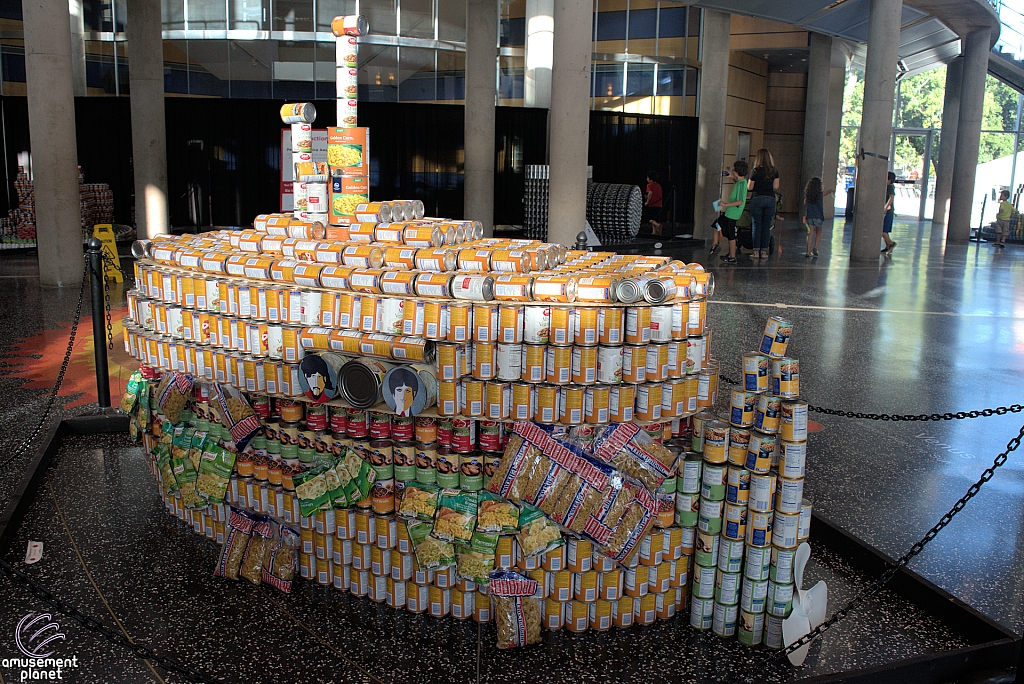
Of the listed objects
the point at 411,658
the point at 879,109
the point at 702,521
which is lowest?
the point at 411,658

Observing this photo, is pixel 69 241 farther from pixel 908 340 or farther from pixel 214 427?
pixel 908 340

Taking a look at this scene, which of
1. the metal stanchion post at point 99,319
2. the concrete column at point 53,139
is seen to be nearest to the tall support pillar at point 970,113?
the concrete column at point 53,139

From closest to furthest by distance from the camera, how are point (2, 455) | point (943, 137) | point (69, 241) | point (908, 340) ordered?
1. point (2, 455)
2. point (908, 340)
3. point (69, 241)
4. point (943, 137)

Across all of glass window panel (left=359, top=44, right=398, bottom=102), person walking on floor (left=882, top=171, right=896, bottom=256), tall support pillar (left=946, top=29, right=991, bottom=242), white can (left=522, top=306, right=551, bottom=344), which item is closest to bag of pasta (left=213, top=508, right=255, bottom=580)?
white can (left=522, top=306, right=551, bottom=344)

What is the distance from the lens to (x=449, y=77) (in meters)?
22.5

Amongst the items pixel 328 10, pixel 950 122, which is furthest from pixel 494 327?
pixel 950 122

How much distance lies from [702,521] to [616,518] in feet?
1.59

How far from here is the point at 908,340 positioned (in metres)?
10.4

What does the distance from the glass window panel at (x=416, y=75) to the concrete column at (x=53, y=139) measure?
10364 mm

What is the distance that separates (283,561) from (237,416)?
87cm

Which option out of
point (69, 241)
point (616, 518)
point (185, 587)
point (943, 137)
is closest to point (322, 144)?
point (185, 587)

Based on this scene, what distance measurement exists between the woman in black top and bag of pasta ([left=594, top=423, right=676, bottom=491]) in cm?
1261

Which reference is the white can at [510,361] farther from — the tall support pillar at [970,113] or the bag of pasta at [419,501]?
the tall support pillar at [970,113]

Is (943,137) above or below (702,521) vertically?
above
